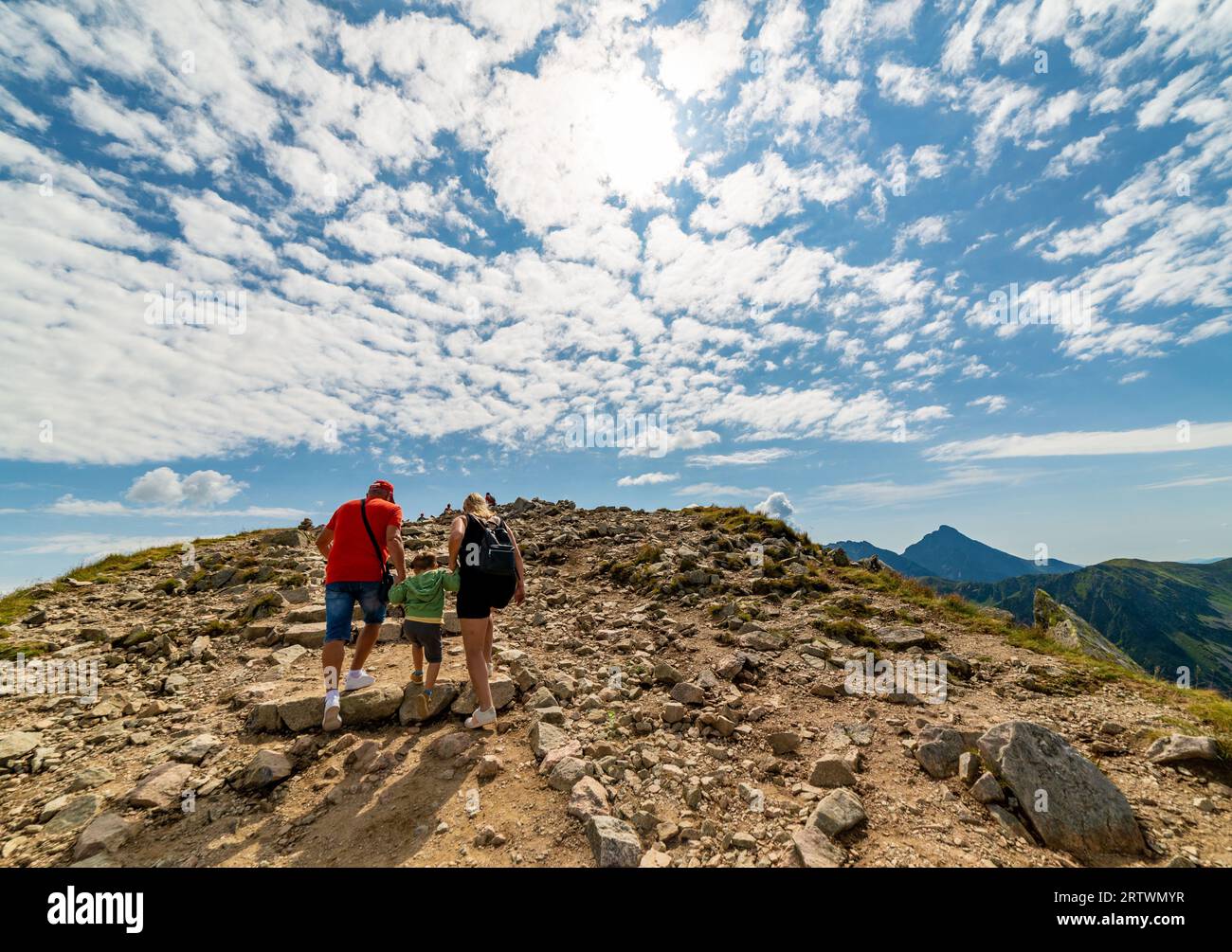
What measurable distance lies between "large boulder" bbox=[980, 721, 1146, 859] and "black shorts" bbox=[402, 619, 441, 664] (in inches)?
299

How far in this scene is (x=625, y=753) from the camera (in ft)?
20.8

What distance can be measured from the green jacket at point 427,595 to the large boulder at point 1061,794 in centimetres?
758

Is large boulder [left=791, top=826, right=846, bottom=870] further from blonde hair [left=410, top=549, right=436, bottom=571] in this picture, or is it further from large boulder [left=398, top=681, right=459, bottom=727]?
blonde hair [left=410, top=549, right=436, bottom=571]

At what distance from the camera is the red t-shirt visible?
737 centimetres

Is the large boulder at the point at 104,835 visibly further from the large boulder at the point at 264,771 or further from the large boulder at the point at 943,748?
the large boulder at the point at 943,748

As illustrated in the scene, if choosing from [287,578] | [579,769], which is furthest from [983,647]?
[287,578]

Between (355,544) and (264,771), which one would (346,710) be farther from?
(355,544)

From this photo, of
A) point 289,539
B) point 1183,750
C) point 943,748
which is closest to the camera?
point 1183,750

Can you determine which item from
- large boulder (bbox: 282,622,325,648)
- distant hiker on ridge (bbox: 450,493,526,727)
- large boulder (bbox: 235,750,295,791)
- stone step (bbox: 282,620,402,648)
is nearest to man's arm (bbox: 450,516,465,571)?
distant hiker on ridge (bbox: 450,493,526,727)

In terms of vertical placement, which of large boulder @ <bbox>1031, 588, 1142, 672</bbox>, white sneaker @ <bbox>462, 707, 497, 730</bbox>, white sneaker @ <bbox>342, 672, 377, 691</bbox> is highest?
Answer: white sneaker @ <bbox>342, 672, 377, 691</bbox>

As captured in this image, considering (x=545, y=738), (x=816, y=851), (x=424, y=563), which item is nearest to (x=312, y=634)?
(x=424, y=563)

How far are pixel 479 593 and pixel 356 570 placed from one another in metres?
2.30
